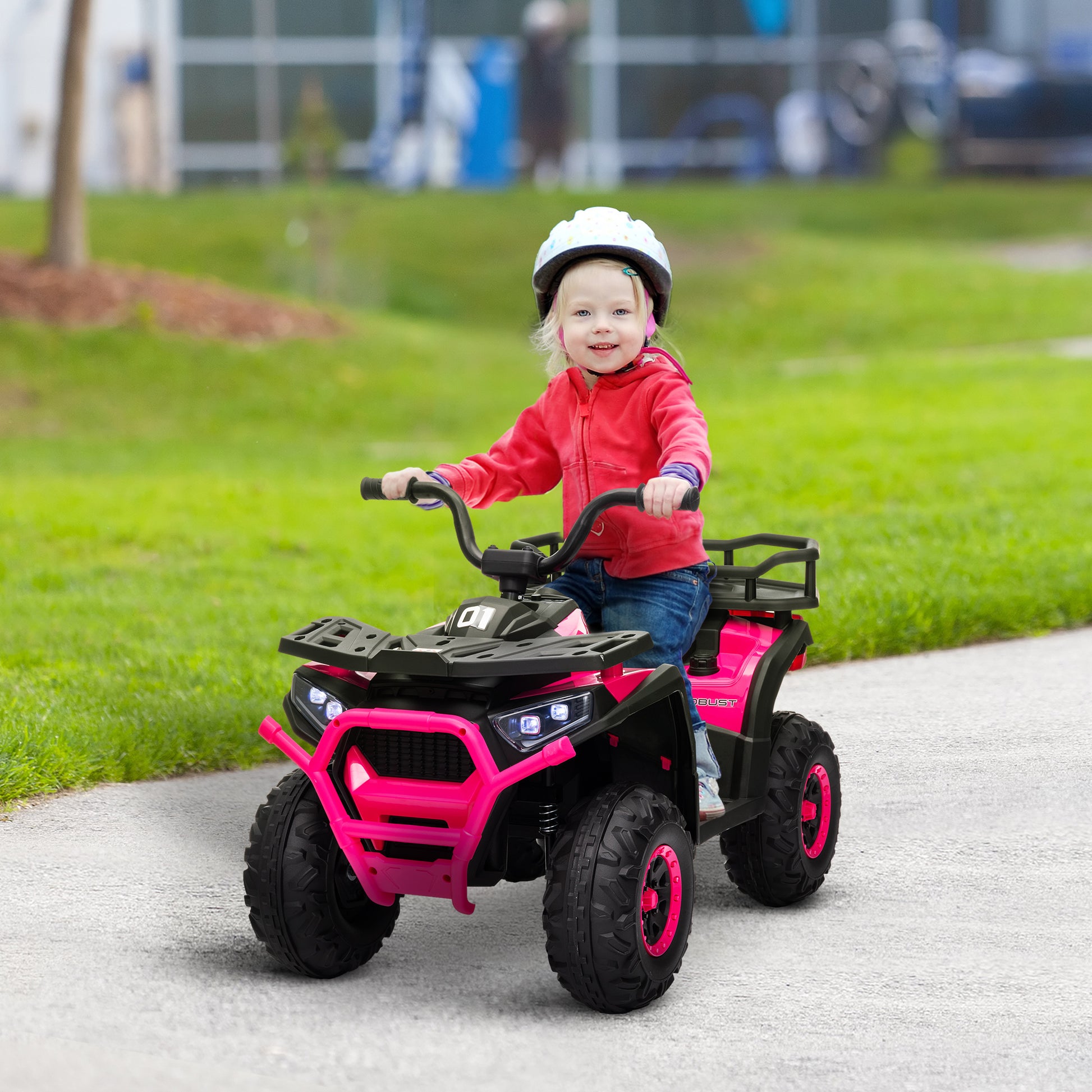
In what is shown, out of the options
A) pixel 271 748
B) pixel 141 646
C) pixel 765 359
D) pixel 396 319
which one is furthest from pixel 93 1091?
pixel 396 319

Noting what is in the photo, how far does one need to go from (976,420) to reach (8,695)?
773 centimetres

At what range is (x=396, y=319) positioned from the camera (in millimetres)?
19109

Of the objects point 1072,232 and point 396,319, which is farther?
point 1072,232

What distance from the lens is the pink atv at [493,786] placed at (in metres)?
3.45

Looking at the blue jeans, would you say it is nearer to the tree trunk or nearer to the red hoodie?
the red hoodie

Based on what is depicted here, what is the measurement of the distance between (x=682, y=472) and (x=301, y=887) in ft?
4.02

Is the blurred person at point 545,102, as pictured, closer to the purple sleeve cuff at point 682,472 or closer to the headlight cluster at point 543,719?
the purple sleeve cuff at point 682,472

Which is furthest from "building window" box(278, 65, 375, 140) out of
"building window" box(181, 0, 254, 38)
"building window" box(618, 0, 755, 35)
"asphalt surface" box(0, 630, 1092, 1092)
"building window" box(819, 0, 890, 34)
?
"asphalt surface" box(0, 630, 1092, 1092)

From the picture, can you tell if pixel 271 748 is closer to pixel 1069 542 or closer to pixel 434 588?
pixel 434 588

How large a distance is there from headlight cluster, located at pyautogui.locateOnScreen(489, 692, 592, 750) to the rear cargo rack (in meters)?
0.85

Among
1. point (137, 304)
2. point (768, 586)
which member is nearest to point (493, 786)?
point (768, 586)

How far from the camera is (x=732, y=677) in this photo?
13.9 ft

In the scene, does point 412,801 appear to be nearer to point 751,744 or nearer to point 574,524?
point 574,524

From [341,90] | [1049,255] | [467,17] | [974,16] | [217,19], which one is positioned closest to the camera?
[1049,255]
